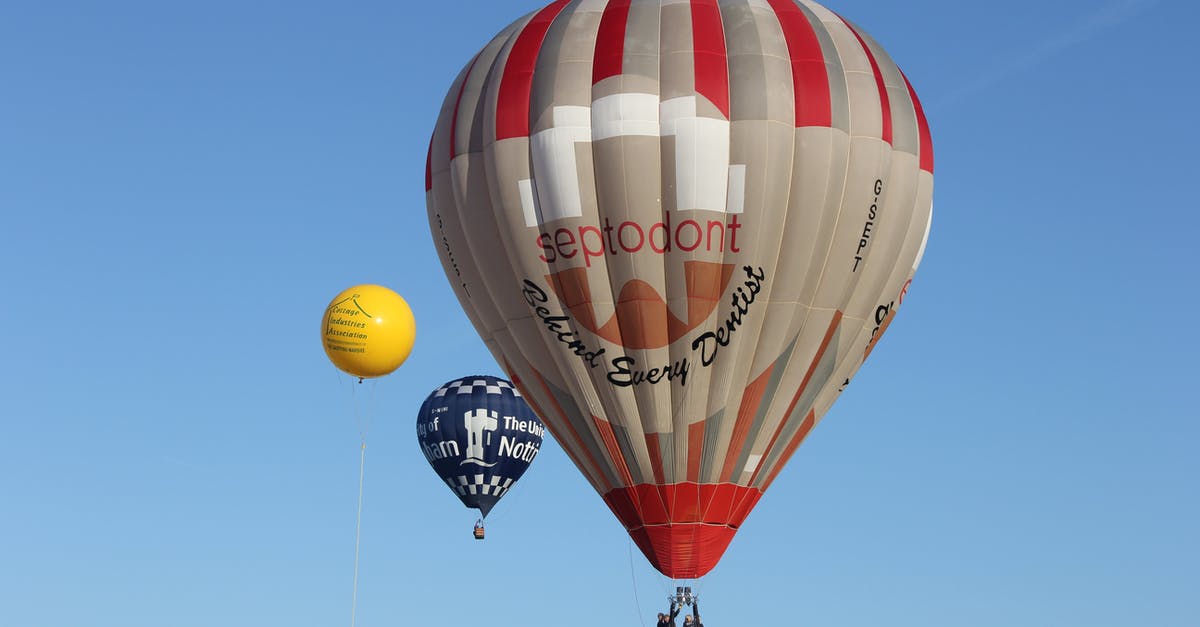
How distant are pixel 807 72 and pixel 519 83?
144 inches

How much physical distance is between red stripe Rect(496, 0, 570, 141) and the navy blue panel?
16460 mm

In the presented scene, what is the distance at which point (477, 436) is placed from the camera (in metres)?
40.2

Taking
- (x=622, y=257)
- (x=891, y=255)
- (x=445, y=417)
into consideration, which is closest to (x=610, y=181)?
(x=622, y=257)

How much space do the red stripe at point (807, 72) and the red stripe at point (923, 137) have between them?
1922 mm

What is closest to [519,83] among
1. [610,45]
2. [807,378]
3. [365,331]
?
[610,45]

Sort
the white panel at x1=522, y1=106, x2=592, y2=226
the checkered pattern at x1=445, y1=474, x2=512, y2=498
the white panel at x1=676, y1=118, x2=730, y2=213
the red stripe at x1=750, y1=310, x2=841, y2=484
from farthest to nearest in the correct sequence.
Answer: the checkered pattern at x1=445, y1=474, x2=512, y2=498 → the red stripe at x1=750, y1=310, x2=841, y2=484 → the white panel at x1=522, y1=106, x2=592, y2=226 → the white panel at x1=676, y1=118, x2=730, y2=213

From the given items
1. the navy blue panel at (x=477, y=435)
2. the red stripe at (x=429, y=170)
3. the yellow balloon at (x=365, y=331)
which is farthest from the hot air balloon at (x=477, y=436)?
the red stripe at (x=429, y=170)

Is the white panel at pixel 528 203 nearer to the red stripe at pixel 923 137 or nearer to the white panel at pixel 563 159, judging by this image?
the white panel at pixel 563 159

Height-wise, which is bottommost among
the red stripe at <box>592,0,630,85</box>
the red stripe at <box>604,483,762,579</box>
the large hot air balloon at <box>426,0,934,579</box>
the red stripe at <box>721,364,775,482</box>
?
the red stripe at <box>604,483,762,579</box>

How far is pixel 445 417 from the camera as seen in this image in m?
40.4

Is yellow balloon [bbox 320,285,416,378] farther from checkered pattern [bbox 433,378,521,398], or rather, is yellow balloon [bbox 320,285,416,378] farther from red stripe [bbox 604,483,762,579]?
checkered pattern [bbox 433,378,521,398]

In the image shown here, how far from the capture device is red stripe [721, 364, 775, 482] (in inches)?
955

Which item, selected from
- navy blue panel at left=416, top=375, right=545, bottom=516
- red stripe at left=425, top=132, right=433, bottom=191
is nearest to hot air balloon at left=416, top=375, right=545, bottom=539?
navy blue panel at left=416, top=375, right=545, bottom=516

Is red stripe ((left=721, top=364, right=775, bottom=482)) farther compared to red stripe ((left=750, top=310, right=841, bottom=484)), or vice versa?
red stripe ((left=750, top=310, right=841, bottom=484))
